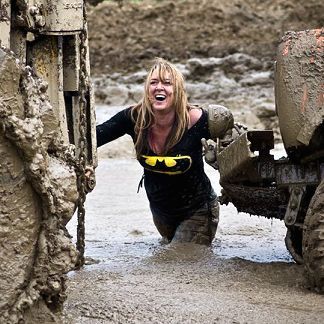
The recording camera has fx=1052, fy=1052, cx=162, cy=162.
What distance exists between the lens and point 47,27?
4859mm

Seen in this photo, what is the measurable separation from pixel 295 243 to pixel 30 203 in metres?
2.06

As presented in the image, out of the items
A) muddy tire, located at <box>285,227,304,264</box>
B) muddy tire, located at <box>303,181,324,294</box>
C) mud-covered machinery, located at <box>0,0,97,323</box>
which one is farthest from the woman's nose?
mud-covered machinery, located at <box>0,0,97,323</box>

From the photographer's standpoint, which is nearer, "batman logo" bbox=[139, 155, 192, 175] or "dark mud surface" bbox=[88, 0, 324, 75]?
"batman logo" bbox=[139, 155, 192, 175]

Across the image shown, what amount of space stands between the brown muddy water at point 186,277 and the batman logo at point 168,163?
1.53ft

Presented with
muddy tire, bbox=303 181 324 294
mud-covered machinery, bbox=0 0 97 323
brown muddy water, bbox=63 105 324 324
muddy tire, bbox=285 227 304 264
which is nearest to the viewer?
mud-covered machinery, bbox=0 0 97 323

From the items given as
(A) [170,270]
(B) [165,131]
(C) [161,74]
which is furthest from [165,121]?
(A) [170,270]

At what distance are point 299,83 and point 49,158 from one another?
1585 millimetres

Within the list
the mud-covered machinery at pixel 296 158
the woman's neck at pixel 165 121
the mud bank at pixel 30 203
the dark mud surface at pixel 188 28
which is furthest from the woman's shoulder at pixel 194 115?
the dark mud surface at pixel 188 28

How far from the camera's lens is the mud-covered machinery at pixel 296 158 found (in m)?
4.87

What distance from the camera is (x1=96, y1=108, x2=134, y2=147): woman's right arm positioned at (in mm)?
6195

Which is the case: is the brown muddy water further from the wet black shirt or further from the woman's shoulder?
the woman's shoulder

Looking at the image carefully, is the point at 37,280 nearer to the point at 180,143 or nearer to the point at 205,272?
the point at 205,272

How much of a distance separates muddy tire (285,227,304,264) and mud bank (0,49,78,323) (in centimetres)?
177

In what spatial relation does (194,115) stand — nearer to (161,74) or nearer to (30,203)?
(161,74)
